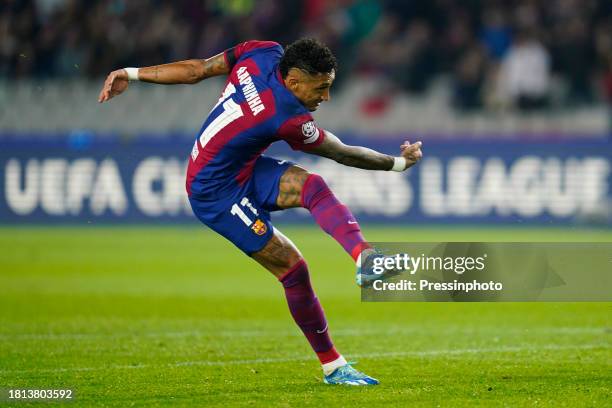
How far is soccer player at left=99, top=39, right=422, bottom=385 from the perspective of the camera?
21.4ft

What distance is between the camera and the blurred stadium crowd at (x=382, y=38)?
63.2ft

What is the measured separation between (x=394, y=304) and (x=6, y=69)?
1053 cm

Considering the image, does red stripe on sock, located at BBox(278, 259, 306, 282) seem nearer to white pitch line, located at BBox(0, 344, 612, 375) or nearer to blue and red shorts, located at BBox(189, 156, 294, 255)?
blue and red shorts, located at BBox(189, 156, 294, 255)

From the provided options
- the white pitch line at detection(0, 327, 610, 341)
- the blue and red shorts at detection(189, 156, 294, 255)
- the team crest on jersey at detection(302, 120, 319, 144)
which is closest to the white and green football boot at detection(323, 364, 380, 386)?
the blue and red shorts at detection(189, 156, 294, 255)

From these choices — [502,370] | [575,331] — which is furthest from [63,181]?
[502,370]

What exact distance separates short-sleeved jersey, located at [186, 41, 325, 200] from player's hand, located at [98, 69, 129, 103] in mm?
609

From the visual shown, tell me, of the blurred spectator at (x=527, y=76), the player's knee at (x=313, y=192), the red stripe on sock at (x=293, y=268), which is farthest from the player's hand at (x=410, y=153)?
the blurred spectator at (x=527, y=76)

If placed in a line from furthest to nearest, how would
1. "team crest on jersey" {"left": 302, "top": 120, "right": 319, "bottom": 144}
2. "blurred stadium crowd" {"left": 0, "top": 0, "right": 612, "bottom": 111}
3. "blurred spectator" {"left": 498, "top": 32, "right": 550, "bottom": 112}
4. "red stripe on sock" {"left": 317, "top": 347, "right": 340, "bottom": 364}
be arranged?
"blurred stadium crowd" {"left": 0, "top": 0, "right": 612, "bottom": 111} → "blurred spectator" {"left": 498, "top": 32, "right": 550, "bottom": 112} → "red stripe on sock" {"left": 317, "top": 347, "right": 340, "bottom": 364} → "team crest on jersey" {"left": 302, "top": 120, "right": 319, "bottom": 144}

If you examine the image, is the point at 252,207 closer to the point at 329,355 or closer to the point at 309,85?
the point at 309,85

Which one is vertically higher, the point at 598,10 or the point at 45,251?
the point at 598,10

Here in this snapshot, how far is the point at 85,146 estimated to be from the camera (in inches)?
734

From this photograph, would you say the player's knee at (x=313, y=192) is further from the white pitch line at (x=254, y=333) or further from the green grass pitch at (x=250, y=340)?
the white pitch line at (x=254, y=333)

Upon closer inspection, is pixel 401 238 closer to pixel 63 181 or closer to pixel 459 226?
pixel 459 226

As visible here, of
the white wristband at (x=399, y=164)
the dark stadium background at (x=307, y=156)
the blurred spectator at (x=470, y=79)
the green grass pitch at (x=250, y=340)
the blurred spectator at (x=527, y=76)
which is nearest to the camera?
the green grass pitch at (x=250, y=340)
